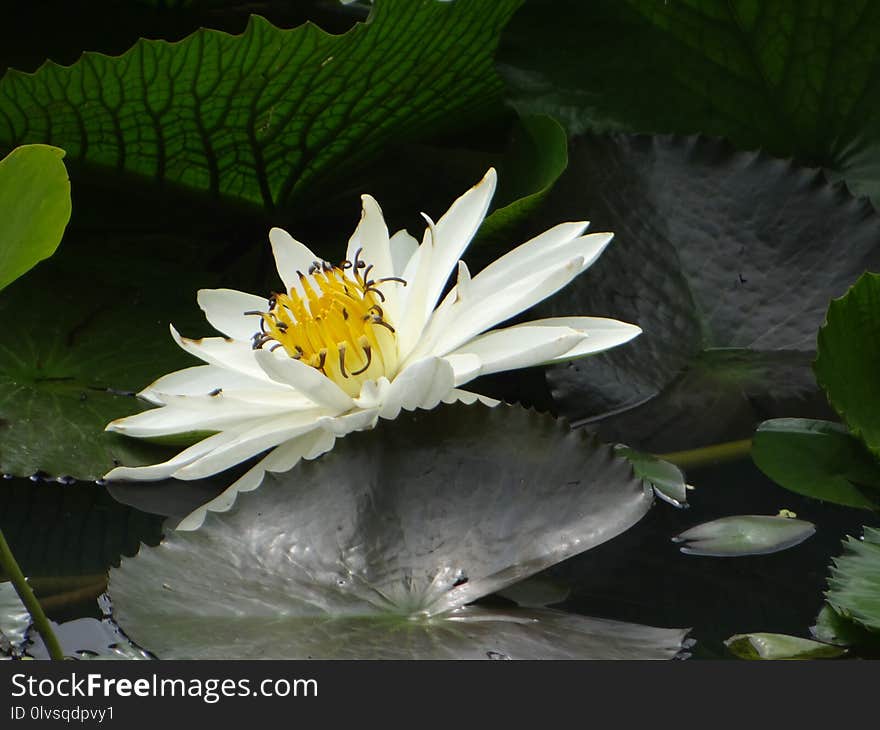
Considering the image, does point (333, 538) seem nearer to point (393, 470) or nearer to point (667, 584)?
point (393, 470)

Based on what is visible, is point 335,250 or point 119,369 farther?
point 335,250

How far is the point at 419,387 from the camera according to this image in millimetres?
1105

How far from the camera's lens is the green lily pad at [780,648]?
0.98m

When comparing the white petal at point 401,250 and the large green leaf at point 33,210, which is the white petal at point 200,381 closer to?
the white petal at point 401,250

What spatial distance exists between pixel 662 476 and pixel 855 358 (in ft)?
0.77

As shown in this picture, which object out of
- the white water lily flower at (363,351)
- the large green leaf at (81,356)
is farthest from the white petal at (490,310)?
the large green leaf at (81,356)

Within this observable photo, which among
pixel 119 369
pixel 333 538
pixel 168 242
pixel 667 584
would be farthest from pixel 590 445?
pixel 168 242

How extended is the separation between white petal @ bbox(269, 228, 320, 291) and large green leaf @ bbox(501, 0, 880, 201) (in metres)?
0.41

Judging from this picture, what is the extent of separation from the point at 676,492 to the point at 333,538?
391 millimetres

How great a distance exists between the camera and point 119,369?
1.41 meters

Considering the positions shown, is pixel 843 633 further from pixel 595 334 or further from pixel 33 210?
pixel 33 210

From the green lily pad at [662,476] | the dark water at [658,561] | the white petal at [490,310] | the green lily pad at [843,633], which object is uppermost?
the white petal at [490,310]

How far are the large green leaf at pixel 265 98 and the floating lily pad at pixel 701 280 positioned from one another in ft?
0.72

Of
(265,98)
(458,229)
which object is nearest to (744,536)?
(458,229)
